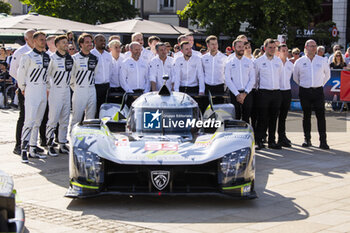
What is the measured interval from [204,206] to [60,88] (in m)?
4.70

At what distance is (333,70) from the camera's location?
64.5ft

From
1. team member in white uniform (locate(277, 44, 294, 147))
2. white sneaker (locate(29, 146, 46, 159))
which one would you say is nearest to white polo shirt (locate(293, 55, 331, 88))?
team member in white uniform (locate(277, 44, 294, 147))

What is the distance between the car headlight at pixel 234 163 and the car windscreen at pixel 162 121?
137 centimetres

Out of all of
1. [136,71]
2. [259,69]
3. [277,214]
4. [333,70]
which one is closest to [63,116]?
[136,71]

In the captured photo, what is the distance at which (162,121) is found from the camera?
9.23 meters

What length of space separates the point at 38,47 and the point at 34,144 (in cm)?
172

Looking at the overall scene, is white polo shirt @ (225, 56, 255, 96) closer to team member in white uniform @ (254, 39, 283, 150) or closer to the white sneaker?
team member in white uniform @ (254, 39, 283, 150)

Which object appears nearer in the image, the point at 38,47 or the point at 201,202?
the point at 201,202

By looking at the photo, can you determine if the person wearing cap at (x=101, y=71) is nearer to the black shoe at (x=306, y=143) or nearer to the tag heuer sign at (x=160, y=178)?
the black shoe at (x=306, y=143)

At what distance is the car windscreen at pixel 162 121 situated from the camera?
362 inches

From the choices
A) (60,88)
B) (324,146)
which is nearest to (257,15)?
(324,146)

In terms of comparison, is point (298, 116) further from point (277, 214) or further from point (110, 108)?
point (277, 214)

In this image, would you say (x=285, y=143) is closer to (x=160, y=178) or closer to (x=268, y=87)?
(x=268, y=87)

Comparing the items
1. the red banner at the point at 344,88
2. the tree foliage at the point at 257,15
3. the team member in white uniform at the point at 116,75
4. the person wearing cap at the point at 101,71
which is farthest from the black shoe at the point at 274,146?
the tree foliage at the point at 257,15
